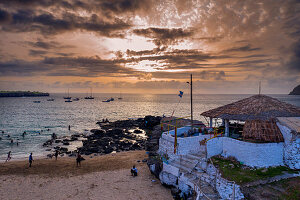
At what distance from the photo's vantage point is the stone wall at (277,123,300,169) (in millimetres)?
14376

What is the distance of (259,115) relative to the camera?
55.9 feet

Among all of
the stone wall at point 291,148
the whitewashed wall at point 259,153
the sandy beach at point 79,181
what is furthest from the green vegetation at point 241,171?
the sandy beach at point 79,181

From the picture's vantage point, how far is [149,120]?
58656mm

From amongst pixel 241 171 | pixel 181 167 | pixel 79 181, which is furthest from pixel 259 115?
pixel 79 181

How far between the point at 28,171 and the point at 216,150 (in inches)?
873

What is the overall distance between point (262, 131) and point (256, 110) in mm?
3005

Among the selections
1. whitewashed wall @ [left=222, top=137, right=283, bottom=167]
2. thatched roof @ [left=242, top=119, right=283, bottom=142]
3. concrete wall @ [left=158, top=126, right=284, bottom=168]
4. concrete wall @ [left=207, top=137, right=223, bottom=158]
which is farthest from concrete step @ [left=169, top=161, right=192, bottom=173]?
thatched roof @ [left=242, top=119, right=283, bottom=142]

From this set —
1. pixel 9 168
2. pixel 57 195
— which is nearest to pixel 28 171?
pixel 9 168

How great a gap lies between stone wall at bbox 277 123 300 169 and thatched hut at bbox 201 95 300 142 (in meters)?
0.52

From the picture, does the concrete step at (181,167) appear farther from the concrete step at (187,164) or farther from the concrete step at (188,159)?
the concrete step at (188,159)

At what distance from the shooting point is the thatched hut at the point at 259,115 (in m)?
15.3

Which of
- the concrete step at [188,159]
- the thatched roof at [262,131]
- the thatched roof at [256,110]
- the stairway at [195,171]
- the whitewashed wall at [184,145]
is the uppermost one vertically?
the thatched roof at [256,110]

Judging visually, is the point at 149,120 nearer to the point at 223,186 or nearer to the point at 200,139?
the point at 200,139

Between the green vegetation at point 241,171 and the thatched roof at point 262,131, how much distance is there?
Result: 231 cm
